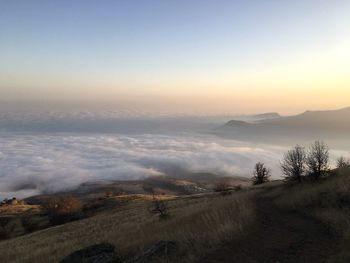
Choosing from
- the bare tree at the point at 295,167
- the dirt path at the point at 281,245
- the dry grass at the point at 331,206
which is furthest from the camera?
the bare tree at the point at 295,167

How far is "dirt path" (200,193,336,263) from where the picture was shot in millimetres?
10398

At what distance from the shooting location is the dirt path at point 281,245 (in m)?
10.4

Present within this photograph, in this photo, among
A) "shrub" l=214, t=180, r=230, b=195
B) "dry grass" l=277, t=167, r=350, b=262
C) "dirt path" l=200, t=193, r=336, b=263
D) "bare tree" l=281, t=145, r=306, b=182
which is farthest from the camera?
"shrub" l=214, t=180, r=230, b=195

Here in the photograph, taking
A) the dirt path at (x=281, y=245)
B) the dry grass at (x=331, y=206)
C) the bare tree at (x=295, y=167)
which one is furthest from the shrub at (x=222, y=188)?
the dirt path at (x=281, y=245)

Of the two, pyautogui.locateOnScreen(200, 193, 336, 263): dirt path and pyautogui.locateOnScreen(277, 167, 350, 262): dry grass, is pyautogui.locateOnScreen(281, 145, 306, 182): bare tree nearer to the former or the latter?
pyautogui.locateOnScreen(277, 167, 350, 262): dry grass

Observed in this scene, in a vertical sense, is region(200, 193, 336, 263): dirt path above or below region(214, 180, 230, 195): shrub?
above

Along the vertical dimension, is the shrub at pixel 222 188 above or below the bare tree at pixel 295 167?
below

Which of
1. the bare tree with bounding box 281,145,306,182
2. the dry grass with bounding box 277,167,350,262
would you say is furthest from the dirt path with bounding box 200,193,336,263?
the bare tree with bounding box 281,145,306,182

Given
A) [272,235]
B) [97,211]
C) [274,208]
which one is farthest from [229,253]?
[97,211]

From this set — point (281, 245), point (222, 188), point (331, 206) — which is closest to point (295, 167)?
point (331, 206)

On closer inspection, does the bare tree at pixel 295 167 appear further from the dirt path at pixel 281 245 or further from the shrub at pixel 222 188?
the dirt path at pixel 281 245

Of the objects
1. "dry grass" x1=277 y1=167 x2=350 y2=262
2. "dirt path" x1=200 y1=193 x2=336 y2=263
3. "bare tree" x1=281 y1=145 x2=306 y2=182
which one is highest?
"bare tree" x1=281 y1=145 x2=306 y2=182

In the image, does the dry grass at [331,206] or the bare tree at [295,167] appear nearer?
the dry grass at [331,206]

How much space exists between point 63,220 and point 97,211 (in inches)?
256
